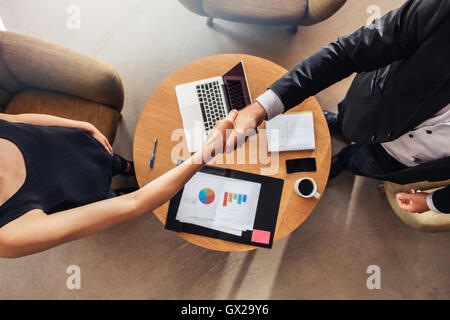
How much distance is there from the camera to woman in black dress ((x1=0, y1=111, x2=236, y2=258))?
0.84m

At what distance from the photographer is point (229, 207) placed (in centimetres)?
124

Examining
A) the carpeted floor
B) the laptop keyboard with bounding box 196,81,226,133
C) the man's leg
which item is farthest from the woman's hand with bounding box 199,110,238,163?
the carpeted floor

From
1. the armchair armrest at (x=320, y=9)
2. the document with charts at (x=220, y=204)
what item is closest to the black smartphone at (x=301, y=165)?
the document with charts at (x=220, y=204)

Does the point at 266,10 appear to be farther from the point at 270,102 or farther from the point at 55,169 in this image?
the point at 55,169

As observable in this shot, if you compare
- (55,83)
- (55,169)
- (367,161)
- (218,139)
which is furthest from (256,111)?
(55,83)

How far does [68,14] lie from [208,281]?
247 cm

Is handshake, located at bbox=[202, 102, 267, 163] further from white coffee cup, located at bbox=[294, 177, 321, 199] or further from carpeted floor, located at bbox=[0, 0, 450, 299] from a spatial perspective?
carpeted floor, located at bbox=[0, 0, 450, 299]

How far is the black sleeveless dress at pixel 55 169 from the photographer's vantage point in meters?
0.91

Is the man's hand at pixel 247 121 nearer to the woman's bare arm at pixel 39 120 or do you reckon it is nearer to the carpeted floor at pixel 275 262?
the woman's bare arm at pixel 39 120

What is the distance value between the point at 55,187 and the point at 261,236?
36.3 inches

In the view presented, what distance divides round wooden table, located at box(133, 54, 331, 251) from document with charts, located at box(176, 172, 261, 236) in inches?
2.9
